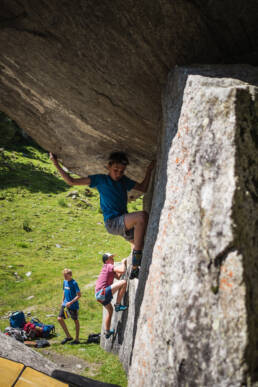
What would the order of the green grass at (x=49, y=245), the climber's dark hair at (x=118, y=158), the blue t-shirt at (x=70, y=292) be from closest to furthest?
the climber's dark hair at (x=118, y=158), the blue t-shirt at (x=70, y=292), the green grass at (x=49, y=245)

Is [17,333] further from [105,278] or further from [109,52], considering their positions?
[109,52]

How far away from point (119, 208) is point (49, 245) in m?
19.8

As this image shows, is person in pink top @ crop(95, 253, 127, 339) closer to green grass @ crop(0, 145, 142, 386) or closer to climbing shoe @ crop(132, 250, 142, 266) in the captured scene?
green grass @ crop(0, 145, 142, 386)

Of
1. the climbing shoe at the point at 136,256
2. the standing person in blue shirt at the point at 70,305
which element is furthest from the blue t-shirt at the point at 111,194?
the standing person in blue shirt at the point at 70,305

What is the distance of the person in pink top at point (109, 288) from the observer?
10172 millimetres

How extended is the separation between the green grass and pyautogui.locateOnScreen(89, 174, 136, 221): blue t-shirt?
476 centimetres

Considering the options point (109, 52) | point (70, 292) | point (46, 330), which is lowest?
point (46, 330)

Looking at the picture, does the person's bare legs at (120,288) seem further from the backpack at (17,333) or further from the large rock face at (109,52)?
the large rock face at (109,52)

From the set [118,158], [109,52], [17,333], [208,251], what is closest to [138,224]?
[118,158]

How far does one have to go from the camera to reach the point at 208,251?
12.0 ft

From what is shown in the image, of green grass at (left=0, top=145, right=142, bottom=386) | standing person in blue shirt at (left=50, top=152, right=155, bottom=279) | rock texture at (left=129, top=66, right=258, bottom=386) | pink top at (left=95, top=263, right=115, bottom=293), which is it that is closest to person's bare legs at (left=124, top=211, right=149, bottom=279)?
standing person in blue shirt at (left=50, top=152, right=155, bottom=279)

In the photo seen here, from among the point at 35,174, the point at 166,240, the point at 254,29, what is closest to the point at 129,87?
the point at 254,29

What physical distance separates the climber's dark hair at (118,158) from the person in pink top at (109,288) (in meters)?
3.85

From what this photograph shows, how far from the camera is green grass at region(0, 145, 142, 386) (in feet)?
45.4
